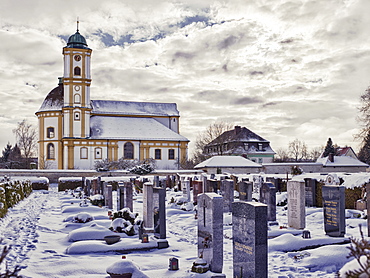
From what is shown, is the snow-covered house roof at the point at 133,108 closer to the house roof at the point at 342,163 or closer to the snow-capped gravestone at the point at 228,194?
the house roof at the point at 342,163

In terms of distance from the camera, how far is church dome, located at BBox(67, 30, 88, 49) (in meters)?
48.7

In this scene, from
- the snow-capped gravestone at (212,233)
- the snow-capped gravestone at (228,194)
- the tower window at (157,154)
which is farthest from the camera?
the tower window at (157,154)

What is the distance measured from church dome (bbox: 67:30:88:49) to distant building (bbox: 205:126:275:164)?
22.5m

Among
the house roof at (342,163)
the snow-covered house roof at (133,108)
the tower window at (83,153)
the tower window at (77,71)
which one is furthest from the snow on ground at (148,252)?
the snow-covered house roof at (133,108)

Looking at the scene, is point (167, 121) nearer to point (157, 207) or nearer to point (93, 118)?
point (93, 118)

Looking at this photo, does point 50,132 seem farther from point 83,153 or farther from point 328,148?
point 328,148

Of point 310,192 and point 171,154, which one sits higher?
point 171,154

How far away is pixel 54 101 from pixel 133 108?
10873mm

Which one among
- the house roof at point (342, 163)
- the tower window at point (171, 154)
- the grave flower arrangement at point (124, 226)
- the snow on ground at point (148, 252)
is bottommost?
the snow on ground at point (148, 252)

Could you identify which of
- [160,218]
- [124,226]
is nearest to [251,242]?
[160,218]

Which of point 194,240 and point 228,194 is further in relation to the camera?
point 228,194

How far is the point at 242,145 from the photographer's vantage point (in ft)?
183

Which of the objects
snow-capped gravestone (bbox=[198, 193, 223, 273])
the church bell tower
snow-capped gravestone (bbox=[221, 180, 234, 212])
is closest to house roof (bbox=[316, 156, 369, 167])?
the church bell tower

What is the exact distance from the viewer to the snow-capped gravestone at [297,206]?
12297 millimetres
